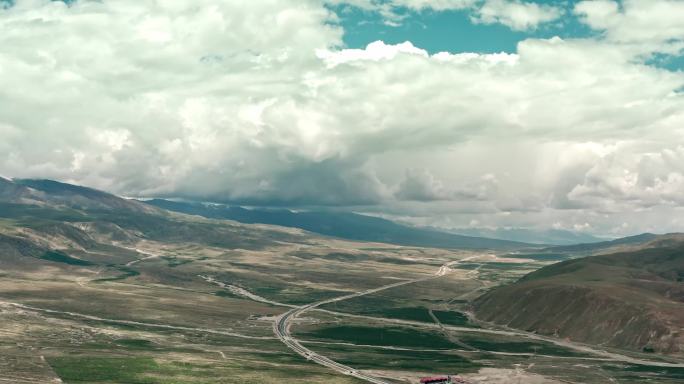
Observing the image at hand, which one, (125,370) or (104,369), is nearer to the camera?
(104,369)

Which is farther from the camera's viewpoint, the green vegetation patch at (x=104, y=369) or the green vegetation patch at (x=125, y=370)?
the green vegetation patch at (x=125, y=370)

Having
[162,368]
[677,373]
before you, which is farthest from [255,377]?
[677,373]

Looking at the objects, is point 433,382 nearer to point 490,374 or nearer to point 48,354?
point 490,374

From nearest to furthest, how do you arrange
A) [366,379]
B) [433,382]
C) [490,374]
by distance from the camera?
[433,382]
[366,379]
[490,374]

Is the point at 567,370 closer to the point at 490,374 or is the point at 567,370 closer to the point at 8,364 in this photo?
the point at 490,374

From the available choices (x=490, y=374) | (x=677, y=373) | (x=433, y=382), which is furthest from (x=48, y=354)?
(x=677, y=373)

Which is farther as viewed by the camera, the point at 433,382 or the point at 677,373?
the point at 677,373

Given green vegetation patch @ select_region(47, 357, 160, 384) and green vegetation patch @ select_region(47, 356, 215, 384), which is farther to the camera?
green vegetation patch @ select_region(47, 356, 215, 384)

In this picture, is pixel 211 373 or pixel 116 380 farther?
pixel 211 373

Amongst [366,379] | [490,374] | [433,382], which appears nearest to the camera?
[433,382]
